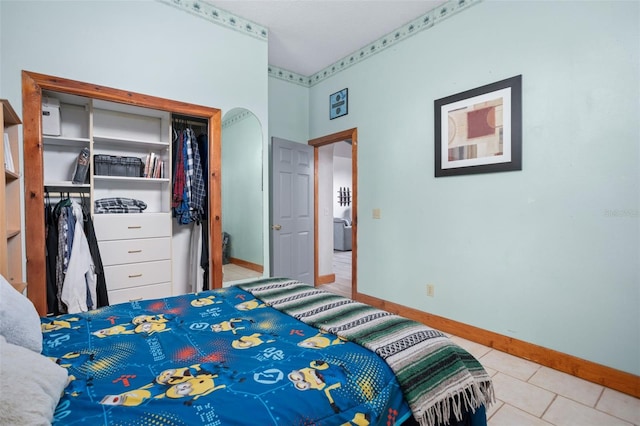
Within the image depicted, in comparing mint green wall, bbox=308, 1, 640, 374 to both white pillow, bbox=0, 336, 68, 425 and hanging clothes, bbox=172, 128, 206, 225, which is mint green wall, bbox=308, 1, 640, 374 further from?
white pillow, bbox=0, 336, 68, 425

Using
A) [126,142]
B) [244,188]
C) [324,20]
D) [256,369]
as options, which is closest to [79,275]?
[126,142]

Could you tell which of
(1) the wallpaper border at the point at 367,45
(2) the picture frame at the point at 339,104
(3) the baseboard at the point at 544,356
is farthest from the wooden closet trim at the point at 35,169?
(3) the baseboard at the point at 544,356

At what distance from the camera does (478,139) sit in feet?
8.59

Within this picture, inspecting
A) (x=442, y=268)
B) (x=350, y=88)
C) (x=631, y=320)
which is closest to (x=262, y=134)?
(x=350, y=88)

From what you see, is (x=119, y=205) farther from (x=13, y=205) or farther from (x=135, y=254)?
(x=13, y=205)

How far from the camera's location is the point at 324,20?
307 centimetres

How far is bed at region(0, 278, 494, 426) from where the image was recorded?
2.73 feet

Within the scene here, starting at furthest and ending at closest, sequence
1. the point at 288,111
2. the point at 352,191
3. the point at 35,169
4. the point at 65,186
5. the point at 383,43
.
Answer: the point at 288,111, the point at 352,191, the point at 383,43, the point at 65,186, the point at 35,169

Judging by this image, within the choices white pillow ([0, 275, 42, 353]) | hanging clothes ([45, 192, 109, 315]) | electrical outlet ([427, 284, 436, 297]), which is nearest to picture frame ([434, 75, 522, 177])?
electrical outlet ([427, 284, 436, 297])

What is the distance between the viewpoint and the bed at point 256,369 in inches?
32.7

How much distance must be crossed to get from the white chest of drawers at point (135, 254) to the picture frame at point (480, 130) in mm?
2616

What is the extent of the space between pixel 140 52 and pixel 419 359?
2949mm

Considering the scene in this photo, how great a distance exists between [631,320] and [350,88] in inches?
127

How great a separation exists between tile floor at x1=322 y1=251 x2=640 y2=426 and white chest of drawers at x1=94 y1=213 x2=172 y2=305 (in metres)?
2.70
